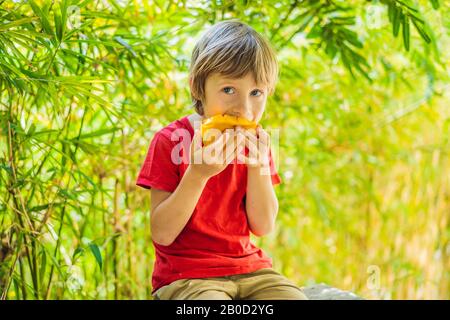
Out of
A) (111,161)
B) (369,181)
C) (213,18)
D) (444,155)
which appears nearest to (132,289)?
(111,161)

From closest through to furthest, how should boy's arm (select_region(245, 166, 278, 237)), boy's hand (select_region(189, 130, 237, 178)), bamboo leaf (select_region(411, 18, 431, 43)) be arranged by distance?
boy's hand (select_region(189, 130, 237, 178)), boy's arm (select_region(245, 166, 278, 237)), bamboo leaf (select_region(411, 18, 431, 43))

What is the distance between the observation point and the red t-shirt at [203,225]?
104 centimetres

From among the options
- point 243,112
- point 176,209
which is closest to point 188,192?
point 176,209

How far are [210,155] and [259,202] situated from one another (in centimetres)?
17

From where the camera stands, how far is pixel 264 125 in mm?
1599

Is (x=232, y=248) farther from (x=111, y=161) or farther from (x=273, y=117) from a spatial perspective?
(x=273, y=117)

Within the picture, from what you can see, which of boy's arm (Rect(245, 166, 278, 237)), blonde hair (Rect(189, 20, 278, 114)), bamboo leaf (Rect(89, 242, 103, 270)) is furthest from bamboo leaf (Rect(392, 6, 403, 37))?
bamboo leaf (Rect(89, 242, 103, 270))

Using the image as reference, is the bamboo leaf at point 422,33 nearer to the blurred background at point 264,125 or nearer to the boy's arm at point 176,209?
the blurred background at point 264,125

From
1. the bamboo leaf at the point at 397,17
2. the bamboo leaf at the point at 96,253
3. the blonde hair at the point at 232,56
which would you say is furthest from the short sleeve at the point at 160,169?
the bamboo leaf at the point at 397,17

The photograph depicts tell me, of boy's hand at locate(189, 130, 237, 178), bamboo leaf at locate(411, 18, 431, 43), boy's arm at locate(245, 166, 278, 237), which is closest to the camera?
boy's hand at locate(189, 130, 237, 178)

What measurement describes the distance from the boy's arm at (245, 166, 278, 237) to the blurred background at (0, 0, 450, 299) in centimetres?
28

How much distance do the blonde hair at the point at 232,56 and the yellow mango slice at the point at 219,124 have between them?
69 millimetres

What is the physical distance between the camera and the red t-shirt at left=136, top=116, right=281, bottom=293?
3.42 feet

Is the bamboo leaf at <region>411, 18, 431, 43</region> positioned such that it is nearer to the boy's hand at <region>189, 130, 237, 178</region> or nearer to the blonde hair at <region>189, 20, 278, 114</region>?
the blonde hair at <region>189, 20, 278, 114</region>
